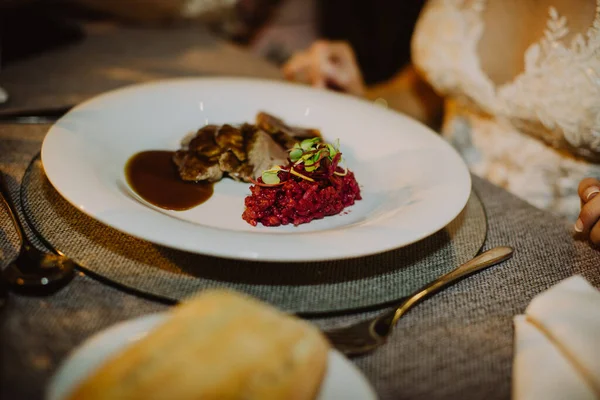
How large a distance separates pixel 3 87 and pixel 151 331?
2.04 m

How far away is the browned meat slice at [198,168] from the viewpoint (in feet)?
5.77

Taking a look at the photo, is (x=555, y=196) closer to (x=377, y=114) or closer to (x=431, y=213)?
(x=377, y=114)

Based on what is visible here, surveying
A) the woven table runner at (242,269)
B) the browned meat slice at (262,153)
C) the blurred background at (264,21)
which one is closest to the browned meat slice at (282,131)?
the browned meat slice at (262,153)

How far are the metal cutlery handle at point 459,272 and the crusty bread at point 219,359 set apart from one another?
15.3 inches

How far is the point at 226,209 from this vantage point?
1609 millimetres

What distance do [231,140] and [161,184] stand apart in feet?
1.13

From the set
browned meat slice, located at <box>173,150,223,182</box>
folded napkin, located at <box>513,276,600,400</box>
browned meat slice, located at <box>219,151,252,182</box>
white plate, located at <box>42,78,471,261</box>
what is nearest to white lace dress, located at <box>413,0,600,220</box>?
white plate, located at <box>42,78,471,261</box>

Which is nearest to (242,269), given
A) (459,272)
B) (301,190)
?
(301,190)

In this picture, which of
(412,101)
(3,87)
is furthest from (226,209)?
(412,101)

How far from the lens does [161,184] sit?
1.72 meters

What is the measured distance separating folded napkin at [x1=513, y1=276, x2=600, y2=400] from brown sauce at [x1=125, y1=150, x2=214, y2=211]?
1.10m

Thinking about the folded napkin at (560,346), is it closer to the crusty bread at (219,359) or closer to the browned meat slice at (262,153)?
the crusty bread at (219,359)

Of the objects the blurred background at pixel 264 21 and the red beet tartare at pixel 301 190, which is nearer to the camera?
the red beet tartare at pixel 301 190

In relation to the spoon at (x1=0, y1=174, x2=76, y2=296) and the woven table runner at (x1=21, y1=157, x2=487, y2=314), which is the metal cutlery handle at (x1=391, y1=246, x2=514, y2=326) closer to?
the woven table runner at (x1=21, y1=157, x2=487, y2=314)
